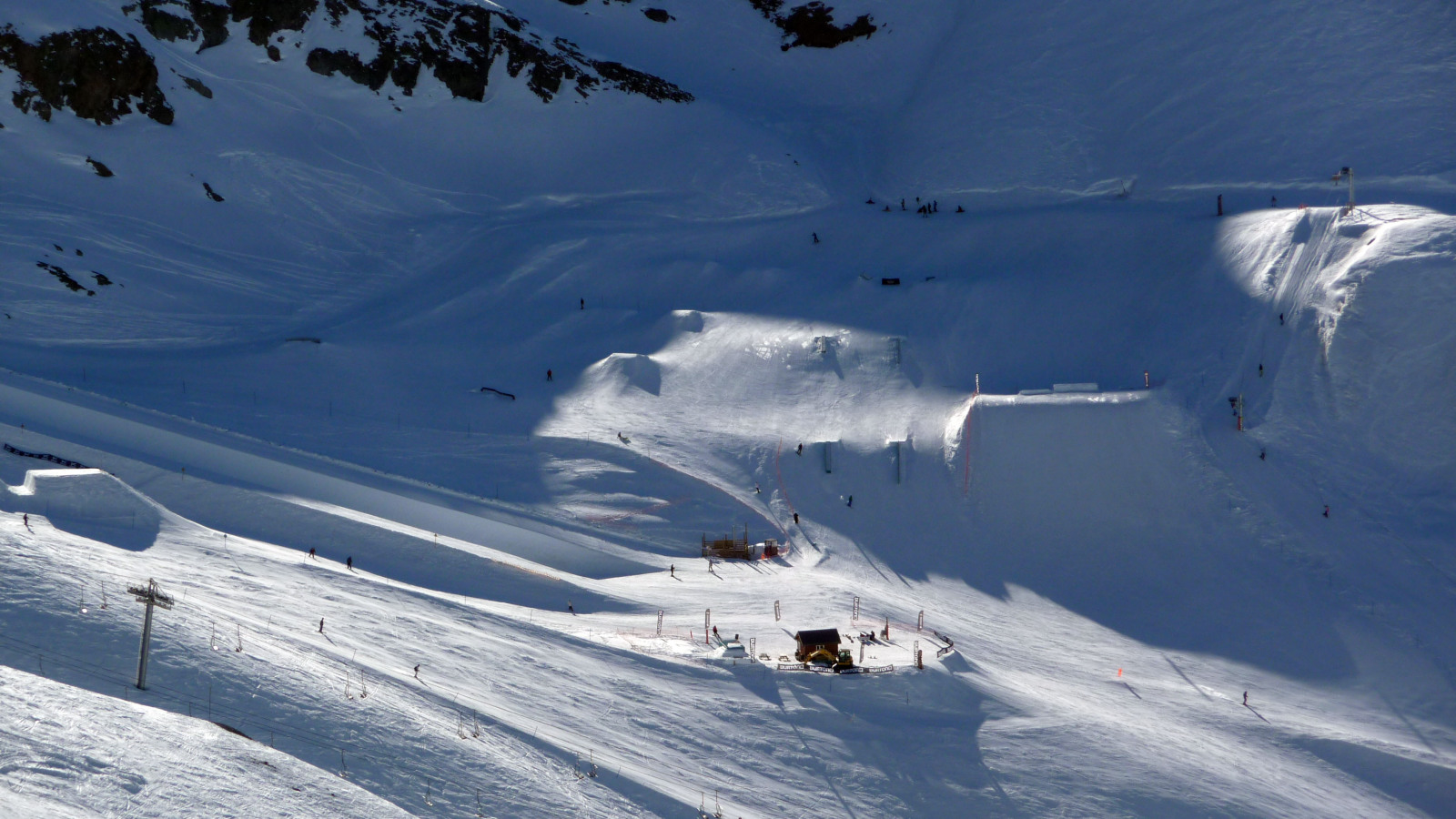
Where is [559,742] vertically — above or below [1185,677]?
below

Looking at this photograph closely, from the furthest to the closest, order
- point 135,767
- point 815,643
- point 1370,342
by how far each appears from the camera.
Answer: point 1370,342 → point 815,643 → point 135,767

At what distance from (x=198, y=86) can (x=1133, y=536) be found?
34.6 m

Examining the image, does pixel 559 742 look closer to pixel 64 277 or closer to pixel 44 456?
pixel 44 456

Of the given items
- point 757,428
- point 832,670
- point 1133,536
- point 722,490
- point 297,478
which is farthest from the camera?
point 757,428

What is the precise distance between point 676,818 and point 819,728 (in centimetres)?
448

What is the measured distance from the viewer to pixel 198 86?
144 ft

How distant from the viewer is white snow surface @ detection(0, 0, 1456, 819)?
2088 cm

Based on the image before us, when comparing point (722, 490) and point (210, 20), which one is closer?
point (722, 490)

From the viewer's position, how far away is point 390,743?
18.4 metres

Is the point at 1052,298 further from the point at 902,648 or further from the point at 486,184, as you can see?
the point at 486,184

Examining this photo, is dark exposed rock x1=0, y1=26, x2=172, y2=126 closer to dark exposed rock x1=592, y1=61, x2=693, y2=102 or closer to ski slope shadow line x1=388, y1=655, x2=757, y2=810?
dark exposed rock x1=592, y1=61, x2=693, y2=102

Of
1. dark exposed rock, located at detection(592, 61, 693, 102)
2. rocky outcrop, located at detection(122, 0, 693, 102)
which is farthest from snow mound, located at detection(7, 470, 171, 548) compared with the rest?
dark exposed rock, located at detection(592, 61, 693, 102)

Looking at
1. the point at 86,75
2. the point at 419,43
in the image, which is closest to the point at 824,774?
the point at 86,75

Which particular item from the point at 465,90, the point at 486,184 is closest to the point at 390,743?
the point at 486,184
